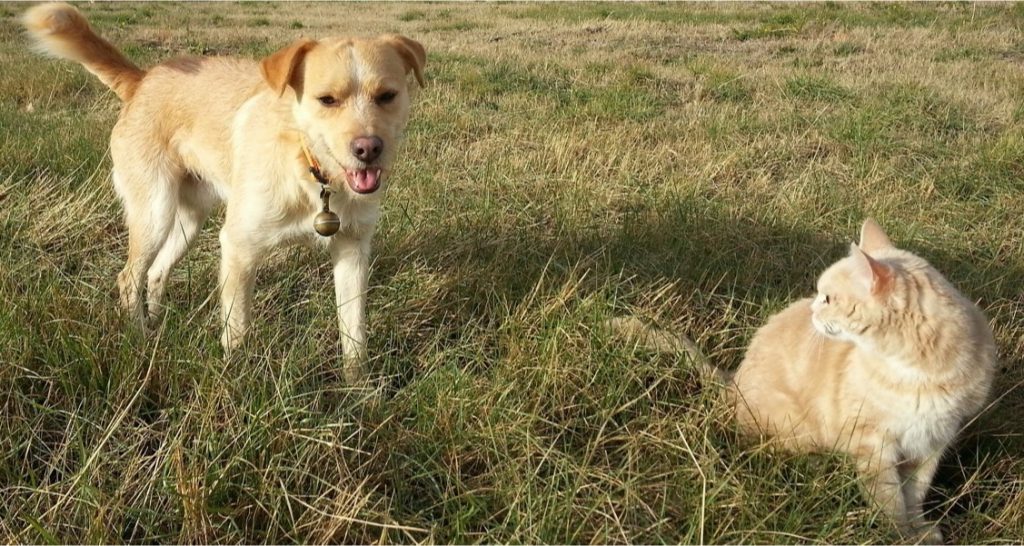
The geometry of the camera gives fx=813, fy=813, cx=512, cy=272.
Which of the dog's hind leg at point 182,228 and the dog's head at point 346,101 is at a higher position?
the dog's head at point 346,101

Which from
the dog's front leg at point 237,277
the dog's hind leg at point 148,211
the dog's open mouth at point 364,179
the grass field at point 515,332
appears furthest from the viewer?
the dog's hind leg at point 148,211

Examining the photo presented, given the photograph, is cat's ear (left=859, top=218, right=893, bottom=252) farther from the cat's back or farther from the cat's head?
the cat's back

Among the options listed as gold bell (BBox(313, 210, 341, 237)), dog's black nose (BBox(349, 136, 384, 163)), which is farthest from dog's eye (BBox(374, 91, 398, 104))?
gold bell (BBox(313, 210, 341, 237))

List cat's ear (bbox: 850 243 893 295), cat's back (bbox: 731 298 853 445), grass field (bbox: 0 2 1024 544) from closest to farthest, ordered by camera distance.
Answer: grass field (bbox: 0 2 1024 544) → cat's ear (bbox: 850 243 893 295) → cat's back (bbox: 731 298 853 445)

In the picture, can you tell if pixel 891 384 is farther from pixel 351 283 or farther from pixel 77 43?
pixel 77 43

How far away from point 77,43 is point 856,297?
3721 millimetres

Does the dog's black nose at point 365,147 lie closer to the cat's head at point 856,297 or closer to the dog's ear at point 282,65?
the dog's ear at point 282,65

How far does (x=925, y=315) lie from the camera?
2.54m

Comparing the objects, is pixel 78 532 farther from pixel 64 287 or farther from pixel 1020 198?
pixel 1020 198

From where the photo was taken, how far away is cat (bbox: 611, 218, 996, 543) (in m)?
2.51

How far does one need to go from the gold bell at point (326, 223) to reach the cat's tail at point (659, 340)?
1.14 metres

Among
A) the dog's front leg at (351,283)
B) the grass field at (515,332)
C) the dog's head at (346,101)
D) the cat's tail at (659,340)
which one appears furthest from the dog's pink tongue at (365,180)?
the cat's tail at (659,340)

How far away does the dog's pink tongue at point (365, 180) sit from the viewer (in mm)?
3053

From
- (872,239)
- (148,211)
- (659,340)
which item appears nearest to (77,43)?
(148,211)
